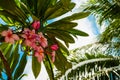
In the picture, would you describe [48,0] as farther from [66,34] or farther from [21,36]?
[21,36]

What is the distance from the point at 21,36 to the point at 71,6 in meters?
1.56

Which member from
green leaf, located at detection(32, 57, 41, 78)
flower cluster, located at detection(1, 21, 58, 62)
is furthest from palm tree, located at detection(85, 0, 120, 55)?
flower cluster, located at detection(1, 21, 58, 62)

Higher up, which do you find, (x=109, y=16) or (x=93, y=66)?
(x=109, y=16)

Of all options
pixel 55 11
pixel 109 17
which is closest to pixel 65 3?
pixel 55 11

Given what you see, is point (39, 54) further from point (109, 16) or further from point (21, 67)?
point (109, 16)

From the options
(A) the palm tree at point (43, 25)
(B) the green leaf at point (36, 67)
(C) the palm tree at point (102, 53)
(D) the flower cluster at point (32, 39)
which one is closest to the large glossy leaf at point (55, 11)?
(A) the palm tree at point (43, 25)

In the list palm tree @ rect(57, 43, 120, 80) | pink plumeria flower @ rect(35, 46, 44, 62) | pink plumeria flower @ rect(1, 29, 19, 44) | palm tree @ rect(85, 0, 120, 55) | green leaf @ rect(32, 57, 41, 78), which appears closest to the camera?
pink plumeria flower @ rect(1, 29, 19, 44)

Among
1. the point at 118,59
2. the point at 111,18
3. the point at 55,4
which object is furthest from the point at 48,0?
the point at 111,18

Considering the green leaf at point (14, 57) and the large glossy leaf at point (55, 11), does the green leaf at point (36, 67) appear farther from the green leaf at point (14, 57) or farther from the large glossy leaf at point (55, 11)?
the large glossy leaf at point (55, 11)

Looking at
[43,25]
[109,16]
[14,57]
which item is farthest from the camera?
[109,16]

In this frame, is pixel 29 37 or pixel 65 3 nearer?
pixel 29 37

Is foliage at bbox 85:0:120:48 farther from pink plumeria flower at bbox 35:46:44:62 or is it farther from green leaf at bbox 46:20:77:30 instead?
pink plumeria flower at bbox 35:46:44:62

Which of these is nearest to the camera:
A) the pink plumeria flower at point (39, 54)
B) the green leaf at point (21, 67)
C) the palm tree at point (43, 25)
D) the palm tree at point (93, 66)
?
the pink plumeria flower at point (39, 54)

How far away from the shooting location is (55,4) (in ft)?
11.4
